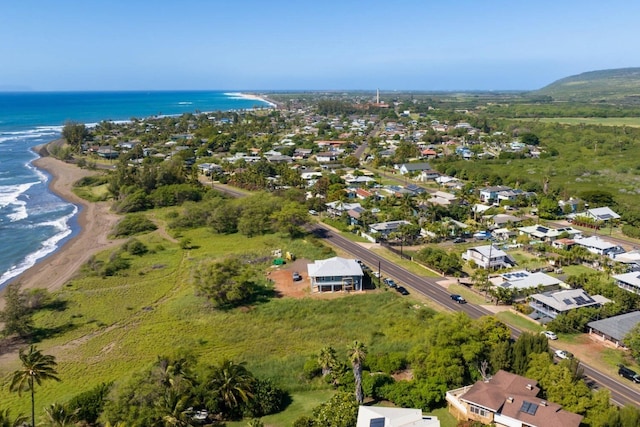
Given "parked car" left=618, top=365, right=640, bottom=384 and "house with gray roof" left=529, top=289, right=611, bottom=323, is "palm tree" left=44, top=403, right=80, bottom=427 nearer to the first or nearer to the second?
"parked car" left=618, top=365, right=640, bottom=384

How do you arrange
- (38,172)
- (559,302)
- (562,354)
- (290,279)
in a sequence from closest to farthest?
(562,354), (559,302), (290,279), (38,172)

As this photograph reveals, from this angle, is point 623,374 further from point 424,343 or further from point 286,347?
point 286,347

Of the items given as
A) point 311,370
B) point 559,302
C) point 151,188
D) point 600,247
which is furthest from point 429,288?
point 151,188

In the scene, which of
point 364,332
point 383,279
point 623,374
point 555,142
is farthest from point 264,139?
point 623,374

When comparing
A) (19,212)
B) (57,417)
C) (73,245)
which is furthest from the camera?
(19,212)

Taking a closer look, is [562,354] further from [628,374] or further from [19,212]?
[19,212]

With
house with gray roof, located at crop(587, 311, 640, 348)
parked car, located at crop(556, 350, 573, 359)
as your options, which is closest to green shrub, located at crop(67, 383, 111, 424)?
parked car, located at crop(556, 350, 573, 359)
